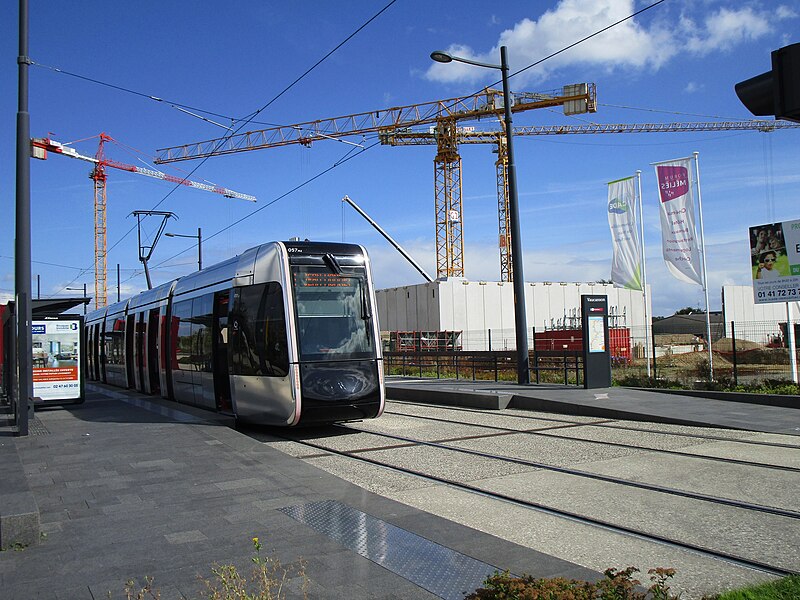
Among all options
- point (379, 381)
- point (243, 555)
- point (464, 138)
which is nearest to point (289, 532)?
point (243, 555)

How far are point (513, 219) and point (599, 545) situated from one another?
14.8 meters

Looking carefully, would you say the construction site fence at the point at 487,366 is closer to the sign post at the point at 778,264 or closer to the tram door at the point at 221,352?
the sign post at the point at 778,264

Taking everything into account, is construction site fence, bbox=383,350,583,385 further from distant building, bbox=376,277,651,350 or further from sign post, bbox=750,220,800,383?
distant building, bbox=376,277,651,350

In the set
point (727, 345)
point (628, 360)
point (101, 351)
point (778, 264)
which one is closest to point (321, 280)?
point (778, 264)

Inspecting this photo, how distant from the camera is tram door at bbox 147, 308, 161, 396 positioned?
19.9 metres

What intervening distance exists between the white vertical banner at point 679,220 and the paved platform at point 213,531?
15.1 m

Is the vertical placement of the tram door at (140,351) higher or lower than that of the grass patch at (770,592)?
higher

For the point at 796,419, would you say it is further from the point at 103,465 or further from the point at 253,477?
the point at 103,465

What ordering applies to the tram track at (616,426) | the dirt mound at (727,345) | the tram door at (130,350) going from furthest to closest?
the dirt mound at (727,345) < the tram door at (130,350) < the tram track at (616,426)

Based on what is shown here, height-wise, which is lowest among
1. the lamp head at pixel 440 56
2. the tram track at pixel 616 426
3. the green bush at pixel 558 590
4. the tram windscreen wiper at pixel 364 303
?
the tram track at pixel 616 426

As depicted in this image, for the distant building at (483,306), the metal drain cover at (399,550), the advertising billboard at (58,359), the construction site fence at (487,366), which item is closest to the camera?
the metal drain cover at (399,550)

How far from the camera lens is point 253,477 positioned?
864cm

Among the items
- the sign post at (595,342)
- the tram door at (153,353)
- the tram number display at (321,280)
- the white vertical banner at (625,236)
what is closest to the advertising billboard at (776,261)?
the sign post at (595,342)

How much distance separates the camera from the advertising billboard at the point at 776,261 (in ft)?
58.7
